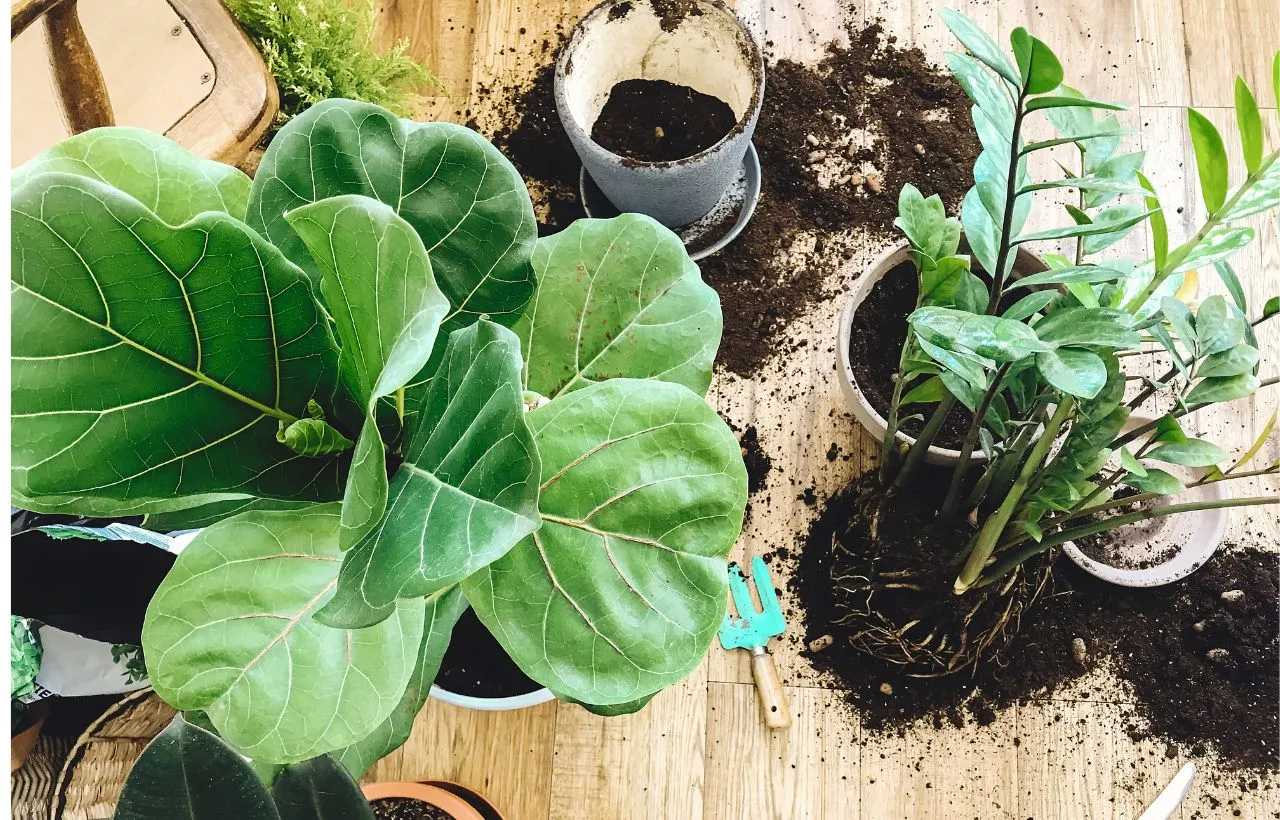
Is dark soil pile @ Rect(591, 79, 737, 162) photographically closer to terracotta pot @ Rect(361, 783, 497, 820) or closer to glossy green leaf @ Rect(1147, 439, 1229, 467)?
glossy green leaf @ Rect(1147, 439, 1229, 467)

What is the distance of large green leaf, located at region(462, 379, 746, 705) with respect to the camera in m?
0.51

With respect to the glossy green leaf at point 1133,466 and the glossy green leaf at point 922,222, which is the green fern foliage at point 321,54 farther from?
the glossy green leaf at point 1133,466

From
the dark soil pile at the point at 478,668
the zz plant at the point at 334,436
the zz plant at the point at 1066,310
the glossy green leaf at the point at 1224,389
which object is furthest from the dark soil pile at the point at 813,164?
the zz plant at the point at 334,436

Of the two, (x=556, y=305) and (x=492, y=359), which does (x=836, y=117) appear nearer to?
(x=556, y=305)

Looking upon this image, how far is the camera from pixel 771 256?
128 centimetres

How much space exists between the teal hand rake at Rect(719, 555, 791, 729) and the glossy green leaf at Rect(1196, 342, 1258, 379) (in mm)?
619

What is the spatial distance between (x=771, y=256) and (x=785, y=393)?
0.66ft

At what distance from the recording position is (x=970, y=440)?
851 mm

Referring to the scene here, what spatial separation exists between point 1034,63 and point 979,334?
0.18 meters

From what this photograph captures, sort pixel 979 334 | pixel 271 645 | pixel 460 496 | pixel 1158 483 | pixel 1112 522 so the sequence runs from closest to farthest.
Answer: pixel 460 496, pixel 271 645, pixel 979 334, pixel 1158 483, pixel 1112 522

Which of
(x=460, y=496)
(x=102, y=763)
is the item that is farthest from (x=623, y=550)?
(x=102, y=763)

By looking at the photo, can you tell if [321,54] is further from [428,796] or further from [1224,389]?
[1224,389]

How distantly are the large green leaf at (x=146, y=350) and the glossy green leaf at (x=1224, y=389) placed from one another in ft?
2.07

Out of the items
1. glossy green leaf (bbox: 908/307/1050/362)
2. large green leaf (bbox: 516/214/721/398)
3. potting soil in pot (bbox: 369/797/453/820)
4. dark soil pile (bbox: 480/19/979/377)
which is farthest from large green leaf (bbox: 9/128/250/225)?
dark soil pile (bbox: 480/19/979/377)
